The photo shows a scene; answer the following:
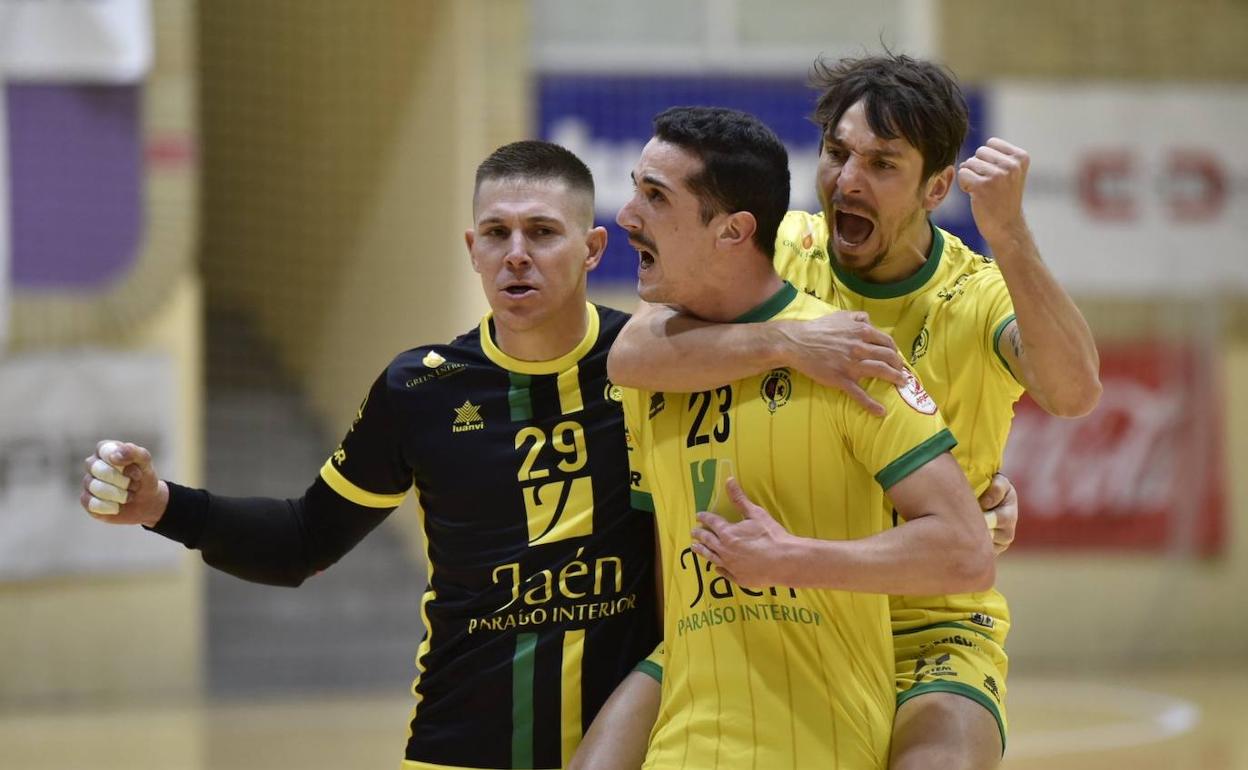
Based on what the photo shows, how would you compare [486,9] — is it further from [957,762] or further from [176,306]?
[957,762]

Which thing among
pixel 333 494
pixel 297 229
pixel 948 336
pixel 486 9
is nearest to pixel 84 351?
pixel 297 229

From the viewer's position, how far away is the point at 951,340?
4.34 meters

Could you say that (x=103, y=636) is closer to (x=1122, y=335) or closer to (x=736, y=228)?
(x=1122, y=335)

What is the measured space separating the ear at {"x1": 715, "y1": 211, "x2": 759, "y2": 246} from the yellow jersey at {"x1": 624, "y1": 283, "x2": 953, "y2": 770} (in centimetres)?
32

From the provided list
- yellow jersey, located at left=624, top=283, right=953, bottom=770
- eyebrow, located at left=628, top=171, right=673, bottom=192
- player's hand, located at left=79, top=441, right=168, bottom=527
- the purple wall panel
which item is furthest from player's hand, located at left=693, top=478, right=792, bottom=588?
the purple wall panel

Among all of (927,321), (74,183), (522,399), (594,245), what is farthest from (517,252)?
(74,183)

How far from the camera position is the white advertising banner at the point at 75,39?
44.8ft

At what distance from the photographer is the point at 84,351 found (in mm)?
13938

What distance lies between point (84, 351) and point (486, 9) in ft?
15.7

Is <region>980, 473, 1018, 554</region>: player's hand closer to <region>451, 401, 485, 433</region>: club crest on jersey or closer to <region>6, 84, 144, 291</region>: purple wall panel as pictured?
<region>451, 401, 485, 433</region>: club crest on jersey

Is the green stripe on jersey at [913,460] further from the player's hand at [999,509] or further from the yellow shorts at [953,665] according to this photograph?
the player's hand at [999,509]

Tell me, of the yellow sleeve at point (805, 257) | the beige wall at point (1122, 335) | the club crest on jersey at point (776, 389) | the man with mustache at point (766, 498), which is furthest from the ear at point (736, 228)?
the beige wall at point (1122, 335)

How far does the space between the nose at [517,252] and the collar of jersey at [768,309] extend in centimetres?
85

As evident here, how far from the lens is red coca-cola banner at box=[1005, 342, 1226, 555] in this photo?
15445 millimetres
